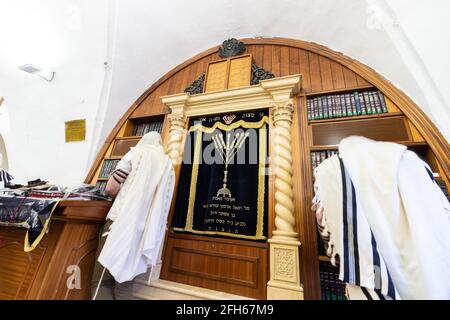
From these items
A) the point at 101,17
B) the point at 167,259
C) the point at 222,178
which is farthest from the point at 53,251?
the point at 101,17

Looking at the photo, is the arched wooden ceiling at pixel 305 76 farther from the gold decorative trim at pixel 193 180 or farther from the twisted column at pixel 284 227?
the gold decorative trim at pixel 193 180

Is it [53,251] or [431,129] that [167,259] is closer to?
[53,251]

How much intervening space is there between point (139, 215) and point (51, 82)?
254 centimetres

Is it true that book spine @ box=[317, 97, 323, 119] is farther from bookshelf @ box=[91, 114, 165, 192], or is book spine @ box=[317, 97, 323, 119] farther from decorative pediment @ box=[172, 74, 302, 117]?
bookshelf @ box=[91, 114, 165, 192]

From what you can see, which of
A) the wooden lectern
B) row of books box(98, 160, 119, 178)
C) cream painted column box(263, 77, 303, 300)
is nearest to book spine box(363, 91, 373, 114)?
cream painted column box(263, 77, 303, 300)

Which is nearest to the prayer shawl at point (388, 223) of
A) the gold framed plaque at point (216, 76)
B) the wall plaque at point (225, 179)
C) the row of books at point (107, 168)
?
the wall plaque at point (225, 179)

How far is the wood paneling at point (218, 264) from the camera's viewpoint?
147cm

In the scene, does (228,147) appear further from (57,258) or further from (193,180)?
(57,258)

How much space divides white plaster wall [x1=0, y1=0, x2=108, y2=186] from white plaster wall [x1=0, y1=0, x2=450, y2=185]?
0.04ft

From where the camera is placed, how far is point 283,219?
148cm

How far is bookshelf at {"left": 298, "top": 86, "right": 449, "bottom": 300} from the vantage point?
1.33 m

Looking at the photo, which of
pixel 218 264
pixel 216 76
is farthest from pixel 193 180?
pixel 216 76

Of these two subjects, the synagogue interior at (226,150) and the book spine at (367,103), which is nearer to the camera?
the synagogue interior at (226,150)

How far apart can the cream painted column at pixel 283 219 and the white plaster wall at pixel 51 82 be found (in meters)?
2.20
